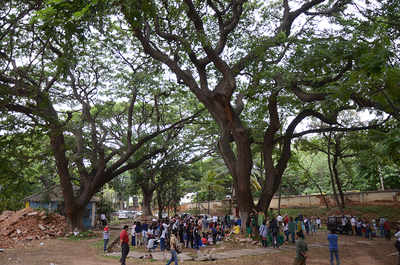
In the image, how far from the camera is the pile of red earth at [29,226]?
1709cm

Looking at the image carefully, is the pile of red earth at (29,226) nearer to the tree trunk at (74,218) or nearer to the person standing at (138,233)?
the tree trunk at (74,218)

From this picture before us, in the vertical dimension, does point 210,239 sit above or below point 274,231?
below

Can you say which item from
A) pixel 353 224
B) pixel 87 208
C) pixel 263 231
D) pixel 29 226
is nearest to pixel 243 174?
pixel 263 231

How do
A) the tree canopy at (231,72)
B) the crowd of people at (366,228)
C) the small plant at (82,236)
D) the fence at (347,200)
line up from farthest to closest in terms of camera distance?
the fence at (347,200) → the small plant at (82,236) → the crowd of people at (366,228) → the tree canopy at (231,72)

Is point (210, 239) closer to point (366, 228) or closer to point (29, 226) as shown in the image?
point (366, 228)

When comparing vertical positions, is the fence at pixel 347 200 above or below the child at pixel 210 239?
above

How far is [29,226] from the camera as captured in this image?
60.8 feet

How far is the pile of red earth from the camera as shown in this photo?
673 inches

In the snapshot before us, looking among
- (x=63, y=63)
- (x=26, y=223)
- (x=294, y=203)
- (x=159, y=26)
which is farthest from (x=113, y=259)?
(x=294, y=203)

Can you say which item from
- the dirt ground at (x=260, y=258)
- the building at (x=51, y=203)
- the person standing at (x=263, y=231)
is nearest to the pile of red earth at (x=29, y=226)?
the building at (x=51, y=203)

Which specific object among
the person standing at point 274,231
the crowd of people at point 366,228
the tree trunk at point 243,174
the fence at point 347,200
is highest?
the tree trunk at point 243,174

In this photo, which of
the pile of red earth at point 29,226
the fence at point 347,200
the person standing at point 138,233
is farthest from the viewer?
the fence at point 347,200

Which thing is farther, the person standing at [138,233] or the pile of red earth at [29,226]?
the pile of red earth at [29,226]

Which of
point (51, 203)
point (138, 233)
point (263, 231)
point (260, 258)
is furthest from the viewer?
point (51, 203)
